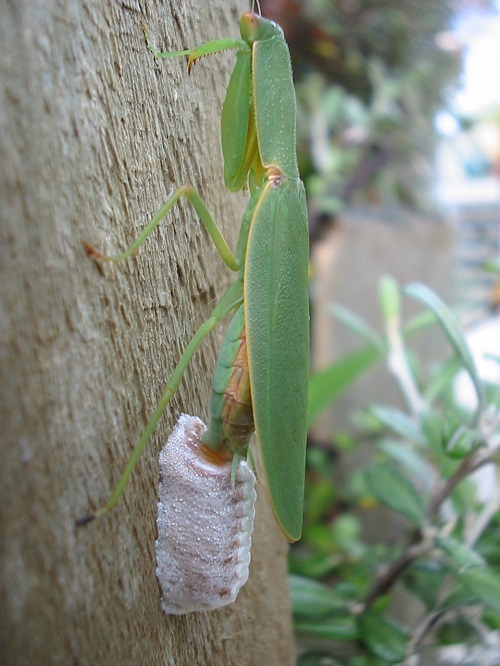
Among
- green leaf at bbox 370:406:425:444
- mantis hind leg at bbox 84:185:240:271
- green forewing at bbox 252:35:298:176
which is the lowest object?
green leaf at bbox 370:406:425:444

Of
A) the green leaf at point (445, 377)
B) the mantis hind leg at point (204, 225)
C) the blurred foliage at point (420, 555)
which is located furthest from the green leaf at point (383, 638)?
the mantis hind leg at point (204, 225)

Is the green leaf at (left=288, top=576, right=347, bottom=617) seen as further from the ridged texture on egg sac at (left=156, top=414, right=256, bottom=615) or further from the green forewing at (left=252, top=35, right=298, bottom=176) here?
the green forewing at (left=252, top=35, right=298, bottom=176)

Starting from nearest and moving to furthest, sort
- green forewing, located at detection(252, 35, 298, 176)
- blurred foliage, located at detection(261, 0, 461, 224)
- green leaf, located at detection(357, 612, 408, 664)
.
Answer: green forewing, located at detection(252, 35, 298, 176) → green leaf, located at detection(357, 612, 408, 664) → blurred foliage, located at detection(261, 0, 461, 224)

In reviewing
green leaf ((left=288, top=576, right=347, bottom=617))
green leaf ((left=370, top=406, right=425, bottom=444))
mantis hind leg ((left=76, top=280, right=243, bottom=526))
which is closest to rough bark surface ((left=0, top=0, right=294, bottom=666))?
mantis hind leg ((left=76, top=280, right=243, bottom=526))

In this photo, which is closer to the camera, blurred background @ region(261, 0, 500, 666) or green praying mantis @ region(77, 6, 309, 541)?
green praying mantis @ region(77, 6, 309, 541)

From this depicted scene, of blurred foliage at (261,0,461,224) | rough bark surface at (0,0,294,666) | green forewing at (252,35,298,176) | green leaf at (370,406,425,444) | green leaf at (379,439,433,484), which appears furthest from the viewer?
blurred foliage at (261,0,461,224)

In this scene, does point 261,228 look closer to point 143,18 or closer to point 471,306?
point 143,18

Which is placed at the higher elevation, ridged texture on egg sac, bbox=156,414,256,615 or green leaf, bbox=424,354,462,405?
ridged texture on egg sac, bbox=156,414,256,615
